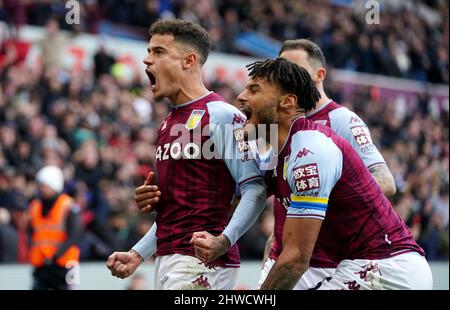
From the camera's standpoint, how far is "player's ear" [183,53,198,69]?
6.40m

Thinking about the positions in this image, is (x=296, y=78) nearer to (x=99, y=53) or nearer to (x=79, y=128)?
(x=79, y=128)

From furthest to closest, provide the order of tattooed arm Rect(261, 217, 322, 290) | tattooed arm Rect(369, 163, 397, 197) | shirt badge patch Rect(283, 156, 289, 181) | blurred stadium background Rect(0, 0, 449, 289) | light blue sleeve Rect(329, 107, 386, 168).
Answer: blurred stadium background Rect(0, 0, 449, 289) → light blue sleeve Rect(329, 107, 386, 168) → tattooed arm Rect(369, 163, 397, 197) → shirt badge patch Rect(283, 156, 289, 181) → tattooed arm Rect(261, 217, 322, 290)

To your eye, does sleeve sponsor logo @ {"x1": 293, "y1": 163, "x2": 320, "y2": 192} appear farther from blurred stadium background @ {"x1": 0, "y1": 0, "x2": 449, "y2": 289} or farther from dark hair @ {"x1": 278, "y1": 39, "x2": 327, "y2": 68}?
blurred stadium background @ {"x1": 0, "y1": 0, "x2": 449, "y2": 289}

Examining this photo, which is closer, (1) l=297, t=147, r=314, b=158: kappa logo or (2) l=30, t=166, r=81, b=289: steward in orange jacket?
(1) l=297, t=147, r=314, b=158: kappa logo

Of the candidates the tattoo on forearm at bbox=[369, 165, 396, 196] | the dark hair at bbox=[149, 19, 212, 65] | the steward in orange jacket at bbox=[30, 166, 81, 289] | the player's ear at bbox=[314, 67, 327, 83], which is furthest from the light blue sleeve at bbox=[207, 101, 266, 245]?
the steward in orange jacket at bbox=[30, 166, 81, 289]

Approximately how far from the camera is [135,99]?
16156mm

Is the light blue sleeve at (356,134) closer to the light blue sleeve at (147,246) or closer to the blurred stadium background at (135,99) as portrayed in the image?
the light blue sleeve at (147,246)

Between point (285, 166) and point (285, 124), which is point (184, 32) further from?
point (285, 166)

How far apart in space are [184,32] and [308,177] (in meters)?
1.71

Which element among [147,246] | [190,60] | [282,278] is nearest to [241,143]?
[190,60]

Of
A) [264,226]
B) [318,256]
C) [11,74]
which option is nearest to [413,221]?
[264,226]

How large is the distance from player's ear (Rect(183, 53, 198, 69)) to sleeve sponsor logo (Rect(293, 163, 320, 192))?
1448 millimetres

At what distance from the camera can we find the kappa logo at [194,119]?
20.4ft

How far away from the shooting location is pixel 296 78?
5.62m
